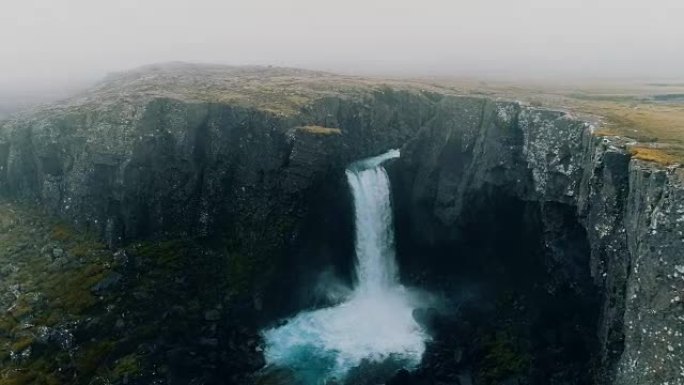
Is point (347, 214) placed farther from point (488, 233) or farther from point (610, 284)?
point (610, 284)

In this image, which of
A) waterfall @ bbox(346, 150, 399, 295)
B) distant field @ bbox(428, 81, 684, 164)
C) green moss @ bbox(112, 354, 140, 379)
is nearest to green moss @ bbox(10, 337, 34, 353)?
green moss @ bbox(112, 354, 140, 379)

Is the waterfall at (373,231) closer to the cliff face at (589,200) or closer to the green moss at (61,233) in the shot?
the cliff face at (589,200)

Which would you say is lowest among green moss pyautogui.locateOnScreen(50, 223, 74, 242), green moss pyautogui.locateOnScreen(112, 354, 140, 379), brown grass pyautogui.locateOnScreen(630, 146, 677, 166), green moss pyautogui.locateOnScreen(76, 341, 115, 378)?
green moss pyautogui.locateOnScreen(112, 354, 140, 379)

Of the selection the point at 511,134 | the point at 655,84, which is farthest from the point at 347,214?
the point at 655,84

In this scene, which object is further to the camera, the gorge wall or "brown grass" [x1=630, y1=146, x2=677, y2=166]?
the gorge wall

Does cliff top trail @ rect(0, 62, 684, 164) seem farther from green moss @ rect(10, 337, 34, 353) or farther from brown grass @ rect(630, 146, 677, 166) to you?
green moss @ rect(10, 337, 34, 353)

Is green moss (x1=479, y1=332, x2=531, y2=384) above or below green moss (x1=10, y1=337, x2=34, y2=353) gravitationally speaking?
below

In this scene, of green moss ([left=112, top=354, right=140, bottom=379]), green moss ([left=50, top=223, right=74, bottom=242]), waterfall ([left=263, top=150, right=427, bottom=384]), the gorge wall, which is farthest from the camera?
green moss ([left=50, top=223, right=74, bottom=242])
